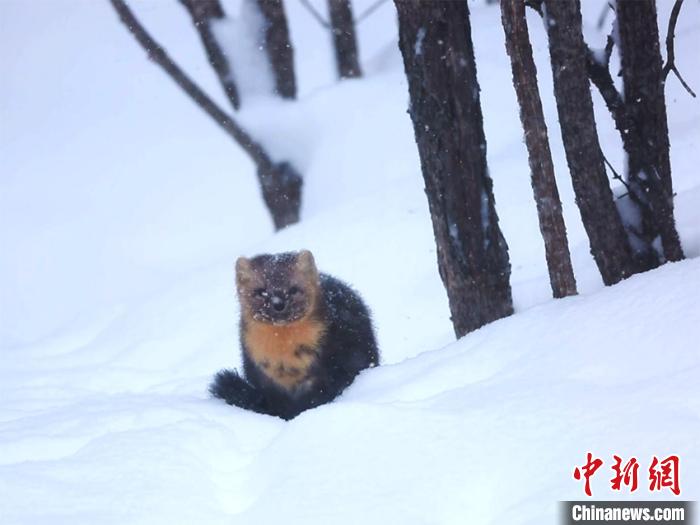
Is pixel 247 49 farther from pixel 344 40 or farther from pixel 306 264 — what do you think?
pixel 306 264

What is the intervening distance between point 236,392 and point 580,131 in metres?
1.89

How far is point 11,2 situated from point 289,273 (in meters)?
17.0

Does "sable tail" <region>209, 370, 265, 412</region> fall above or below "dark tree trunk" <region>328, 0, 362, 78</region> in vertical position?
below

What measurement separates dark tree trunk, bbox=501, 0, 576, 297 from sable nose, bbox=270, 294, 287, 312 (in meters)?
1.22

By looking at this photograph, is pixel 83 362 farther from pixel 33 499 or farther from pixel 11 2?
pixel 11 2

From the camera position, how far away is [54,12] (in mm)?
20500

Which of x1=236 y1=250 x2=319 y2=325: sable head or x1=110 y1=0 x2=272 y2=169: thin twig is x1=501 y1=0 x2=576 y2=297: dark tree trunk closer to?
x1=236 y1=250 x2=319 y2=325: sable head

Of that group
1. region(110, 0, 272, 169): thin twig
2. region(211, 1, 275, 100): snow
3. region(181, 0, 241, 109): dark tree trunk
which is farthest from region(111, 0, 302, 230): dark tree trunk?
region(211, 1, 275, 100): snow

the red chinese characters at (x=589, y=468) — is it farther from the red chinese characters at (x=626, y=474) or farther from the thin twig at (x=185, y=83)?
the thin twig at (x=185, y=83)

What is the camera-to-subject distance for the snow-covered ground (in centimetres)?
335

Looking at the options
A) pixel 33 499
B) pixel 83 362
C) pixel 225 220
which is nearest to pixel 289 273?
pixel 33 499

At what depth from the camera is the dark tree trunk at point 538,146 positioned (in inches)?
191

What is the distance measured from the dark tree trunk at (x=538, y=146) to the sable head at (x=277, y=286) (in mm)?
1176

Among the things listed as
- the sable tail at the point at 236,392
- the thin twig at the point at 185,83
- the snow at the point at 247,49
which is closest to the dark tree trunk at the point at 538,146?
the sable tail at the point at 236,392
